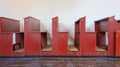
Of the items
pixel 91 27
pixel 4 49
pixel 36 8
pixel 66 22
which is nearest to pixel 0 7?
pixel 36 8

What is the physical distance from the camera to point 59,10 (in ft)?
18.1

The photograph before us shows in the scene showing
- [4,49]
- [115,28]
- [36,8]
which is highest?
[36,8]

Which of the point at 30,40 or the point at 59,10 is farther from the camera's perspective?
the point at 59,10

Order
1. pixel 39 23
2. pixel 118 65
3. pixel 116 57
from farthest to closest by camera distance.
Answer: pixel 39 23 < pixel 116 57 < pixel 118 65

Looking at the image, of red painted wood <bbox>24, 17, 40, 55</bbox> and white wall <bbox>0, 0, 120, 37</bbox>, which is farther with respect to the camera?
white wall <bbox>0, 0, 120, 37</bbox>

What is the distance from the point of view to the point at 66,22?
18.1ft

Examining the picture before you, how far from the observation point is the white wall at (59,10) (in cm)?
548

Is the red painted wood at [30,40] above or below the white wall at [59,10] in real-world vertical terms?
below

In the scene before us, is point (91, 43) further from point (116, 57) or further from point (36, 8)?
point (36, 8)

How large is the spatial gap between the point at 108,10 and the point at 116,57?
211cm

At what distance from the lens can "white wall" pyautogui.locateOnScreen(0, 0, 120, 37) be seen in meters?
5.48

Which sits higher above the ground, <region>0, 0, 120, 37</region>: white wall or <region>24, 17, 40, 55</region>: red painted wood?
<region>0, 0, 120, 37</region>: white wall

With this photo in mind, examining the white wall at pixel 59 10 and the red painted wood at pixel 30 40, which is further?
the white wall at pixel 59 10

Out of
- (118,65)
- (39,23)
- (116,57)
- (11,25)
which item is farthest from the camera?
(39,23)
